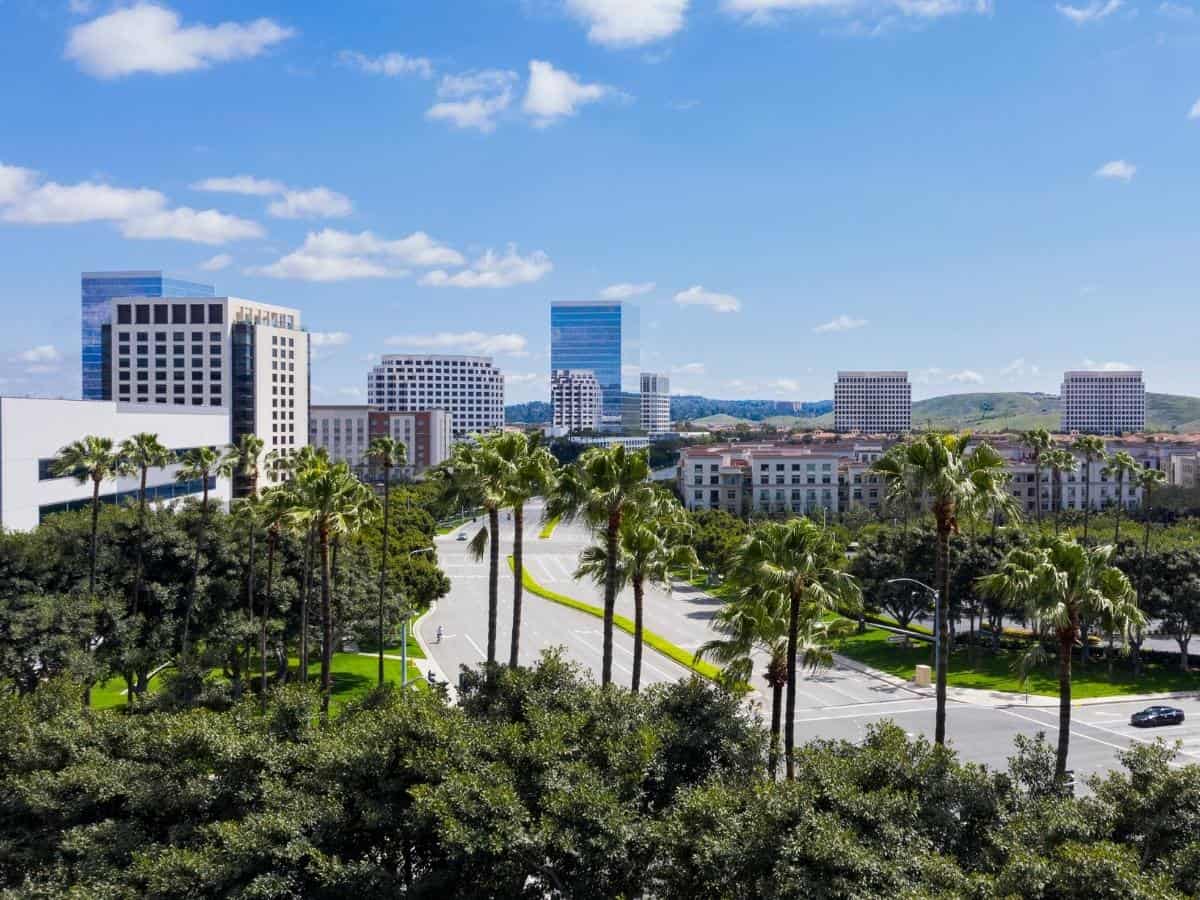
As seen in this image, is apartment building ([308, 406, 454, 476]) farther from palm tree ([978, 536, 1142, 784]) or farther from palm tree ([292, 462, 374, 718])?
palm tree ([978, 536, 1142, 784])

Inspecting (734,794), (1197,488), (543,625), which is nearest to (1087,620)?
(734,794)

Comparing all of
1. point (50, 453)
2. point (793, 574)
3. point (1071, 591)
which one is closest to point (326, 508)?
point (793, 574)

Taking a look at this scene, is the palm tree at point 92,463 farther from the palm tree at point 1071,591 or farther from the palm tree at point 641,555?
the palm tree at point 1071,591

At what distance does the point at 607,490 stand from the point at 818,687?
27992 mm

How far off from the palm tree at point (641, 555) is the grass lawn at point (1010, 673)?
22.6 metres

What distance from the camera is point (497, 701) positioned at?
23172mm

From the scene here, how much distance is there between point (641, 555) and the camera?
31250 millimetres

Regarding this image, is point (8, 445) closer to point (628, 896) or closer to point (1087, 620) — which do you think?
point (628, 896)

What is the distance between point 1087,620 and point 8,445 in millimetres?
51798

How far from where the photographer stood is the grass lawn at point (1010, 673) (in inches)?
1950

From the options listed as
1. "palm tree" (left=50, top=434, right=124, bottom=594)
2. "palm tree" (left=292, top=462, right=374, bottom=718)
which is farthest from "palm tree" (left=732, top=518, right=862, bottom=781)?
"palm tree" (left=50, top=434, right=124, bottom=594)

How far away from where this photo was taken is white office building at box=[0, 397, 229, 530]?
49.4 metres

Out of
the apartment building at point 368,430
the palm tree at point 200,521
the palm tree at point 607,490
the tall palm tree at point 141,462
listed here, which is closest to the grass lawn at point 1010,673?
the palm tree at point 607,490

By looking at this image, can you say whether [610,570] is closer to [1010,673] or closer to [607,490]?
[607,490]
